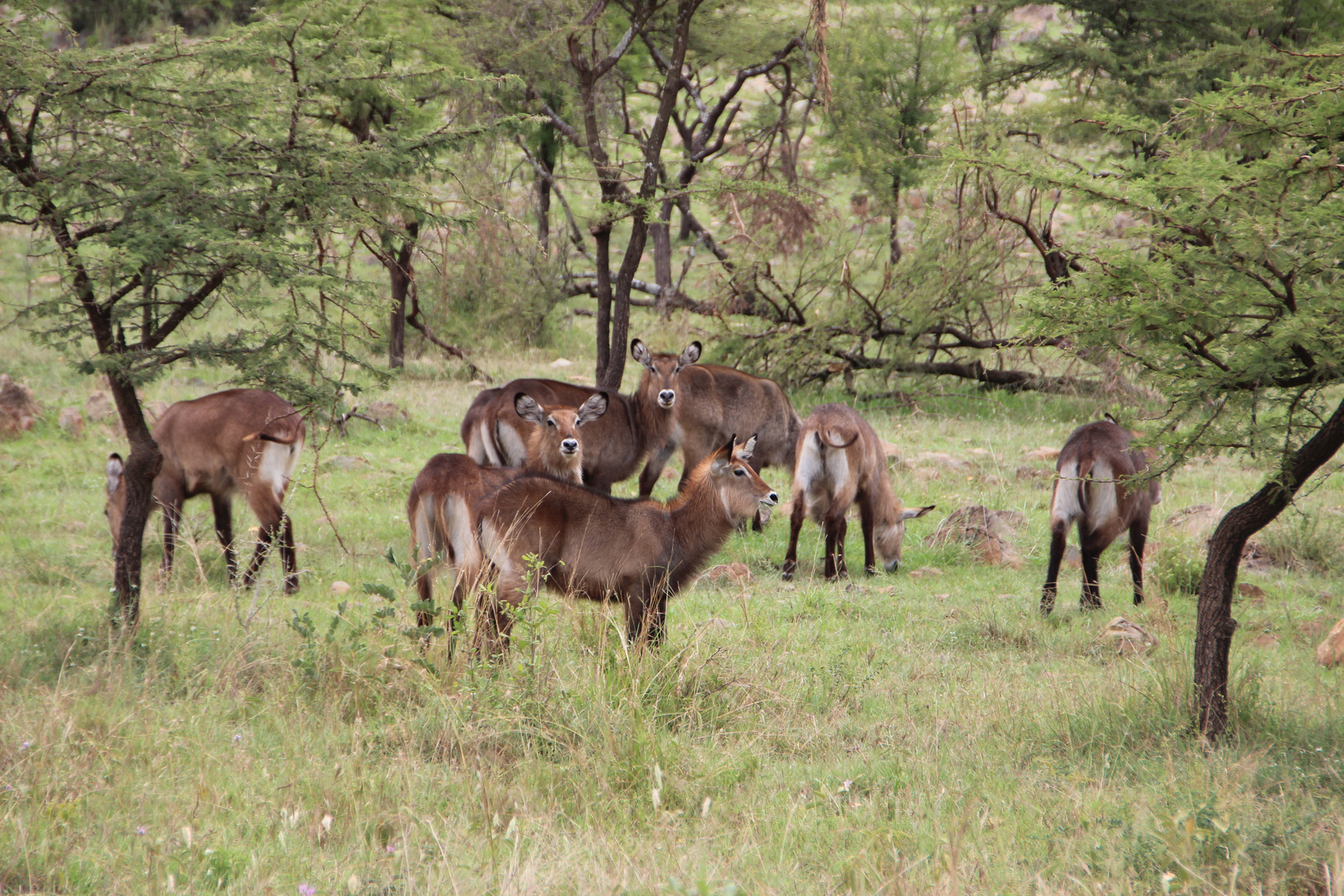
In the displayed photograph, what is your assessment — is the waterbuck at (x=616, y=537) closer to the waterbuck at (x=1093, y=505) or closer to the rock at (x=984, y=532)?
the waterbuck at (x=1093, y=505)

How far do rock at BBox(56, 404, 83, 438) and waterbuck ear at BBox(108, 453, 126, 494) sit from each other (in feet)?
12.6

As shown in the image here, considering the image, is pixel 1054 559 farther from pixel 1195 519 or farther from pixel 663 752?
pixel 663 752

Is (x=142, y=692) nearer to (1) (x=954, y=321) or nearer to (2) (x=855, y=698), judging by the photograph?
(2) (x=855, y=698)

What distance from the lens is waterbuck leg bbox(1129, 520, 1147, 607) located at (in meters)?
7.00

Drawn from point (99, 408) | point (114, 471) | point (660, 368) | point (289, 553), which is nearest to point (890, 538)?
point (660, 368)

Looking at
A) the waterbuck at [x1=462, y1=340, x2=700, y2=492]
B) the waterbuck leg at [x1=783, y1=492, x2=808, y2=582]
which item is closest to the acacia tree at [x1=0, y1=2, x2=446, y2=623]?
the waterbuck at [x1=462, y1=340, x2=700, y2=492]

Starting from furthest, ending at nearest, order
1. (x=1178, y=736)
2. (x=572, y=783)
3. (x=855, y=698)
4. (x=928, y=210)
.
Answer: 1. (x=928, y=210)
2. (x=855, y=698)
3. (x=1178, y=736)
4. (x=572, y=783)

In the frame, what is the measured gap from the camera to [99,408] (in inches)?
459

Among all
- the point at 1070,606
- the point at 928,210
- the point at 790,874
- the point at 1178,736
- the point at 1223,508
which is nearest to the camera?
the point at 790,874

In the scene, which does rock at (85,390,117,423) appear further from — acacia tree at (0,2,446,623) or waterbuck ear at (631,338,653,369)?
acacia tree at (0,2,446,623)

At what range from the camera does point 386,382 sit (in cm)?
581

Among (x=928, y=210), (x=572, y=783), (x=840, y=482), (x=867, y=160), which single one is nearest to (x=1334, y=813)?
(x=572, y=783)

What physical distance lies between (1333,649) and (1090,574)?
1599mm

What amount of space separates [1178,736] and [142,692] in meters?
4.49
